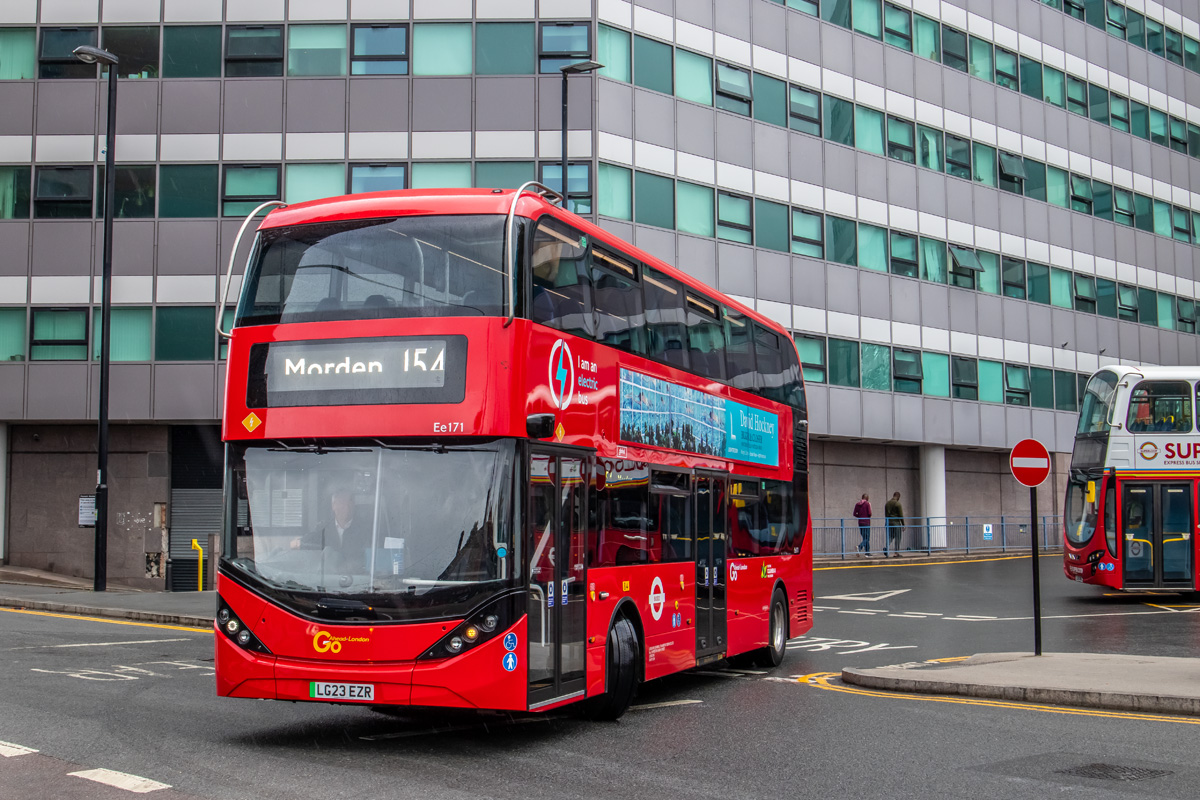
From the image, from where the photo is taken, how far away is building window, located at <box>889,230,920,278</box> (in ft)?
127

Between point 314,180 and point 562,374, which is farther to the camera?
point 314,180

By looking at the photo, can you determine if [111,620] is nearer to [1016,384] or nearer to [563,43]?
[563,43]

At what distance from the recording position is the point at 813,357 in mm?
36375

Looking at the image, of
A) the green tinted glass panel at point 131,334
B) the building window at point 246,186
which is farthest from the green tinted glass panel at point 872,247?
the green tinted glass panel at point 131,334

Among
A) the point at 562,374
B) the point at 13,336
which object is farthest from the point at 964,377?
the point at 562,374

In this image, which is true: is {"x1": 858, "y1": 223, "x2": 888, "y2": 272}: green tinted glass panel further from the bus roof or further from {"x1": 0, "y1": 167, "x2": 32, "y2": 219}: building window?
the bus roof

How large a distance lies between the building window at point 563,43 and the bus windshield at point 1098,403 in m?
13.9

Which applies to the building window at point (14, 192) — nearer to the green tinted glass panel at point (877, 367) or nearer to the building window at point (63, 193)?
the building window at point (63, 193)

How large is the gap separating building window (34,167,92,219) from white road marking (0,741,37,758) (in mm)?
24155

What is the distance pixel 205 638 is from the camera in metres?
17.9

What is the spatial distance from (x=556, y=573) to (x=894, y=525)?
2877 cm

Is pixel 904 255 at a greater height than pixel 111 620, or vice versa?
pixel 904 255

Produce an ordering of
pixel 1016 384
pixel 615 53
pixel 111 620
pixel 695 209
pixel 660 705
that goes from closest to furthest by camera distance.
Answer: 1. pixel 660 705
2. pixel 111 620
3. pixel 615 53
4. pixel 695 209
5. pixel 1016 384

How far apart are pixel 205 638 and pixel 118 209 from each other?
53.6ft
